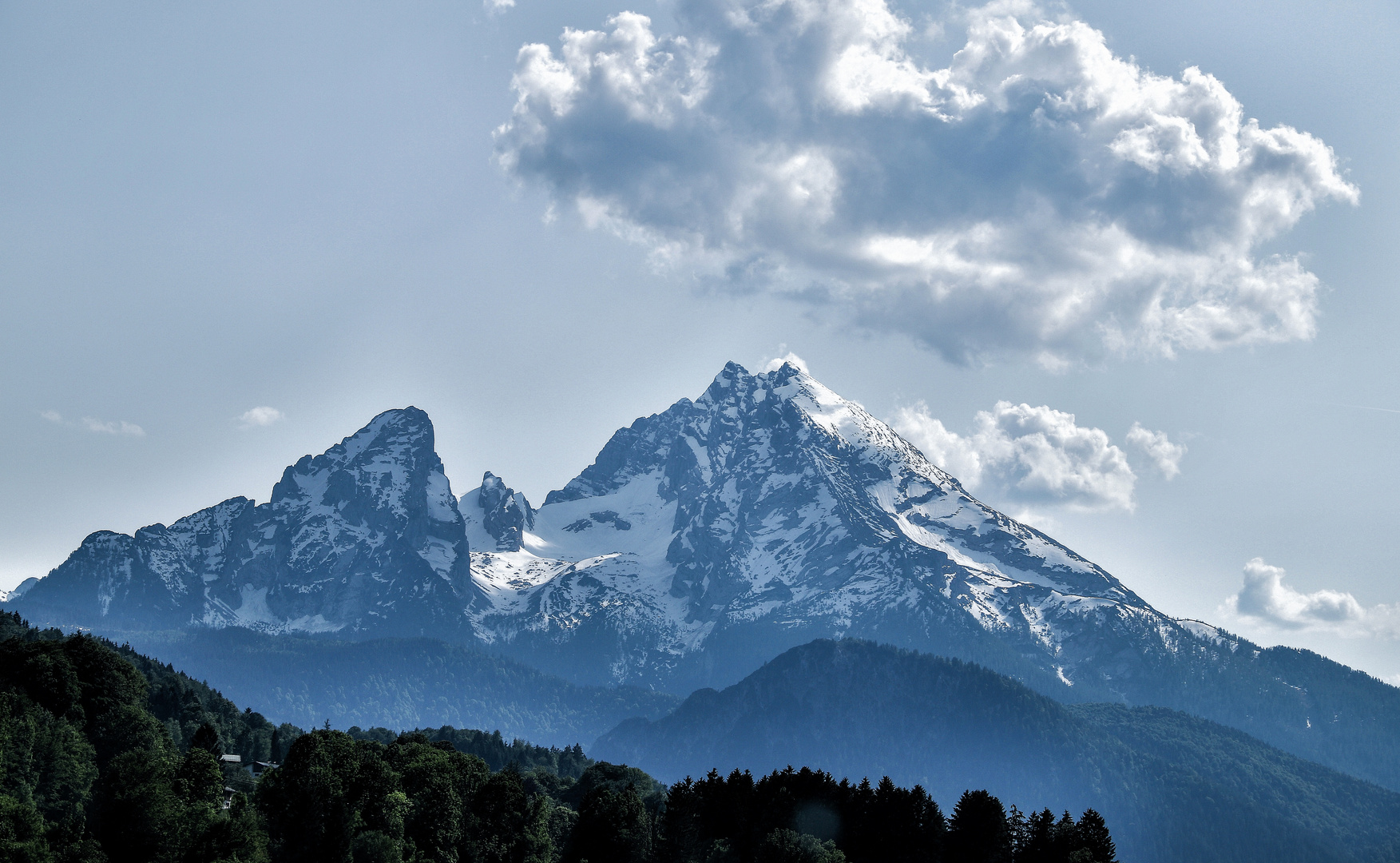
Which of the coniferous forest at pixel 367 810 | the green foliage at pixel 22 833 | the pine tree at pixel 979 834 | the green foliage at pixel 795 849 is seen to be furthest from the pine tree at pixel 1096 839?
the green foliage at pixel 22 833

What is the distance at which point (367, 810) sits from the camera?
14275 cm

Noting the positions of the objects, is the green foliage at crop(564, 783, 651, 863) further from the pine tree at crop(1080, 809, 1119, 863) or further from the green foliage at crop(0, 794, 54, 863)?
the green foliage at crop(0, 794, 54, 863)

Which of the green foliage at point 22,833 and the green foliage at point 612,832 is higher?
the green foliage at point 612,832

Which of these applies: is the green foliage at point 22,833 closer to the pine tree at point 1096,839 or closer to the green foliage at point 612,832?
the green foliage at point 612,832

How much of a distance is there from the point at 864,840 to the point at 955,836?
996 centimetres

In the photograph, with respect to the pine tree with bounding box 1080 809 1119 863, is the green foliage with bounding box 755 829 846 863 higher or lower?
lower

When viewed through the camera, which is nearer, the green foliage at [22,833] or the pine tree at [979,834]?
the green foliage at [22,833]

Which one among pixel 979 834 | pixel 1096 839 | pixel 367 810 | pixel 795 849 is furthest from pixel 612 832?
pixel 1096 839

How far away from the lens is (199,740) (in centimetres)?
19238

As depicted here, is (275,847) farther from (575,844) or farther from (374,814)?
(575,844)

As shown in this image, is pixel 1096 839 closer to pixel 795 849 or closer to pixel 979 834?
pixel 979 834

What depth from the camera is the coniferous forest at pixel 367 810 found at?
129 metres

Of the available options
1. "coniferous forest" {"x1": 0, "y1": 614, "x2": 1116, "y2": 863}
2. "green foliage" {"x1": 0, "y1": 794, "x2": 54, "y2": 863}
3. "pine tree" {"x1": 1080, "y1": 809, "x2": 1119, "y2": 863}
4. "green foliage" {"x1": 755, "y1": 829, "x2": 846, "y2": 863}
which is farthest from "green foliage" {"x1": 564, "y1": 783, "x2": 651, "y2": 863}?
"green foliage" {"x1": 0, "y1": 794, "x2": 54, "y2": 863}

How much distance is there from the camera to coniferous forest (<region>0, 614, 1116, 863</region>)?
12912 cm
